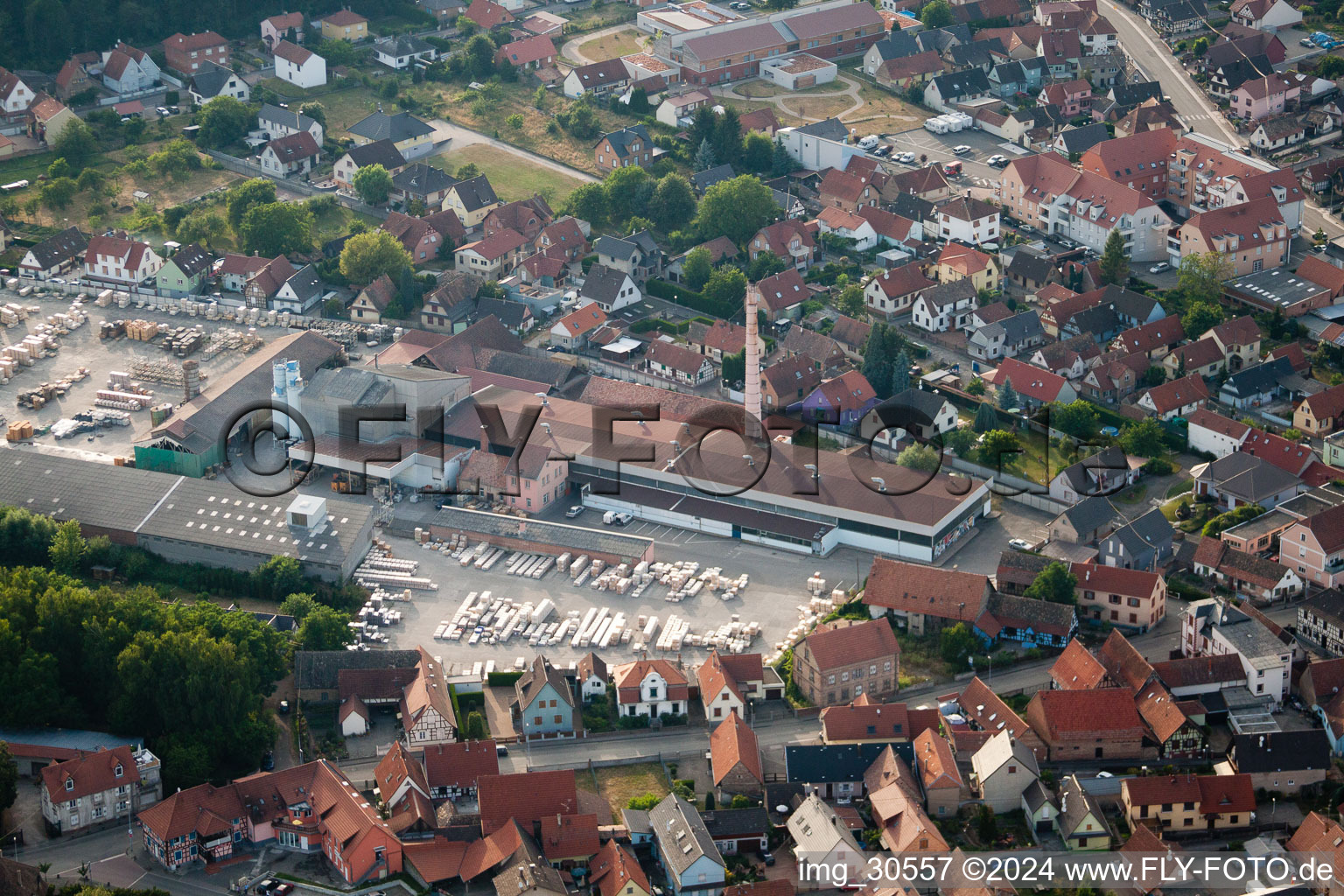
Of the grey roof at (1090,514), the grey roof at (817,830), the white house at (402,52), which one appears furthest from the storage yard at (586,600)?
the white house at (402,52)

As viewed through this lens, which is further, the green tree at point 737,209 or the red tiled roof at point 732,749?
the green tree at point 737,209

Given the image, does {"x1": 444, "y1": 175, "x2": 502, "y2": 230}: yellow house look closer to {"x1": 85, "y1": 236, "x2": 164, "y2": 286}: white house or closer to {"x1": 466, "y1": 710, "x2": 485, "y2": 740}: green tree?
{"x1": 85, "y1": 236, "x2": 164, "y2": 286}: white house

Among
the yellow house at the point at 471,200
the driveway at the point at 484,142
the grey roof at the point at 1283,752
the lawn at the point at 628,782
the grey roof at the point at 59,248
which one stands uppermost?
the grey roof at the point at 1283,752

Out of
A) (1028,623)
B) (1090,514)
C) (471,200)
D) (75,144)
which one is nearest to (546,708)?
(1028,623)

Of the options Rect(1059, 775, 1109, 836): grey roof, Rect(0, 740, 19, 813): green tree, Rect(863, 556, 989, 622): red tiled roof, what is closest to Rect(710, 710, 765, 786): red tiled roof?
Rect(863, 556, 989, 622): red tiled roof

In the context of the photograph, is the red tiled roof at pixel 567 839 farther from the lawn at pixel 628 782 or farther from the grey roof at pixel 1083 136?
the grey roof at pixel 1083 136

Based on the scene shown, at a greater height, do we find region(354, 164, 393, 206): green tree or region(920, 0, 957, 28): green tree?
region(920, 0, 957, 28): green tree

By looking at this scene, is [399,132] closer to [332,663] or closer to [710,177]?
[710,177]
